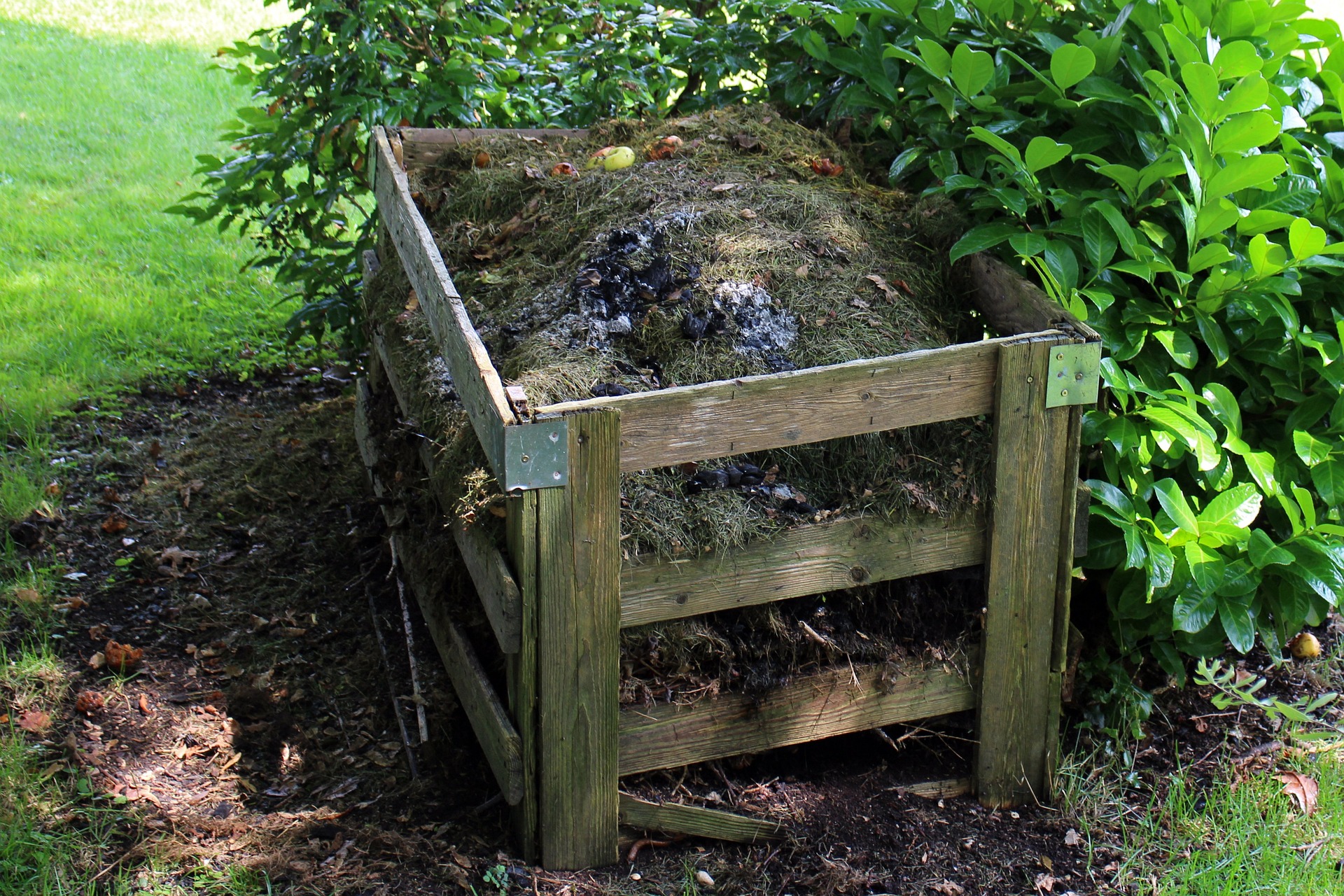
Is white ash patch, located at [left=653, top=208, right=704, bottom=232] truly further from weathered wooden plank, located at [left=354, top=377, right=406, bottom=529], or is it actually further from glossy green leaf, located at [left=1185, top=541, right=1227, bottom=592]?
glossy green leaf, located at [left=1185, top=541, right=1227, bottom=592]

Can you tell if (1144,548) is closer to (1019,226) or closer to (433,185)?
(1019,226)

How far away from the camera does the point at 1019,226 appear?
3.23m

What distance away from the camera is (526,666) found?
262 cm

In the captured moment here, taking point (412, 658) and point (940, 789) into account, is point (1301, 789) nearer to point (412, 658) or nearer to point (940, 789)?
point (940, 789)

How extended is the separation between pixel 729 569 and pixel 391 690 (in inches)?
58.5

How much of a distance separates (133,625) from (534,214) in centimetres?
202

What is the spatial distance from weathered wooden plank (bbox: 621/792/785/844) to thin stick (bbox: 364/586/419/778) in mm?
750

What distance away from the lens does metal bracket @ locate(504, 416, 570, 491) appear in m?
2.37

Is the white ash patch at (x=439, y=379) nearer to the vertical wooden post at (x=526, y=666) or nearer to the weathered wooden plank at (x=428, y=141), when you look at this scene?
the vertical wooden post at (x=526, y=666)

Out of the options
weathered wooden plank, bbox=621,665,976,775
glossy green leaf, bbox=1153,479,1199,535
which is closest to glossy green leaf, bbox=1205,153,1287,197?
glossy green leaf, bbox=1153,479,1199,535

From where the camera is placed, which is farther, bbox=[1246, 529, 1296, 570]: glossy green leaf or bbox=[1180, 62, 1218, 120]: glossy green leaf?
bbox=[1246, 529, 1296, 570]: glossy green leaf

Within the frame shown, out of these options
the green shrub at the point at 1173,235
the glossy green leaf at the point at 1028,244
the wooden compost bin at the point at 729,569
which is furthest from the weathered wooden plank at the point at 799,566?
the glossy green leaf at the point at 1028,244

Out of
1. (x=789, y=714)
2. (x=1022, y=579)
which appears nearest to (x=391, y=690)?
(x=789, y=714)

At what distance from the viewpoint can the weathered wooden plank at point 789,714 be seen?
284cm
